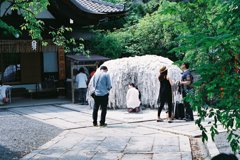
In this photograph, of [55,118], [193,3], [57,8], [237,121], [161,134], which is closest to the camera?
[237,121]

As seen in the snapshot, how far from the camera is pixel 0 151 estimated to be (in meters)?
8.16

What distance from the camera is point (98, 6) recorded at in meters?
17.8

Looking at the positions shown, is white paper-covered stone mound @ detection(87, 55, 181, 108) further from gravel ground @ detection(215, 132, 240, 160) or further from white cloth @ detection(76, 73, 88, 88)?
gravel ground @ detection(215, 132, 240, 160)

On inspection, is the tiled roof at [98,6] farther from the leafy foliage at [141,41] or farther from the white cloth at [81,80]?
the white cloth at [81,80]

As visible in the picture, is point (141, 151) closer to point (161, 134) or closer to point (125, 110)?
point (161, 134)

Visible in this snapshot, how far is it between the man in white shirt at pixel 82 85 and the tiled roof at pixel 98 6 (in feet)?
9.50

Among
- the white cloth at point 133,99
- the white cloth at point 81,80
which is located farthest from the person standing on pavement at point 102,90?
the white cloth at point 81,80

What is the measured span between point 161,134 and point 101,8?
9.37m

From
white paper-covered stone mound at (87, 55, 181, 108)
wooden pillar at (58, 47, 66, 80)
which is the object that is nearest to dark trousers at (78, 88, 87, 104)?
white paper-covered stone mound at (87, 55, 181, 108)

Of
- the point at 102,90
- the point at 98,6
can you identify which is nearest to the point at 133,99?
the point at 102,90

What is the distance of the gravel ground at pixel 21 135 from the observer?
8.16m

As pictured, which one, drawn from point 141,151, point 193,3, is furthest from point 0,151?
point 193,3

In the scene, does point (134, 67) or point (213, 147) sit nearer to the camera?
point (213, 147)

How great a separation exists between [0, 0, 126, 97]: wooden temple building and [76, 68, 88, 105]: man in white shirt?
809mm
